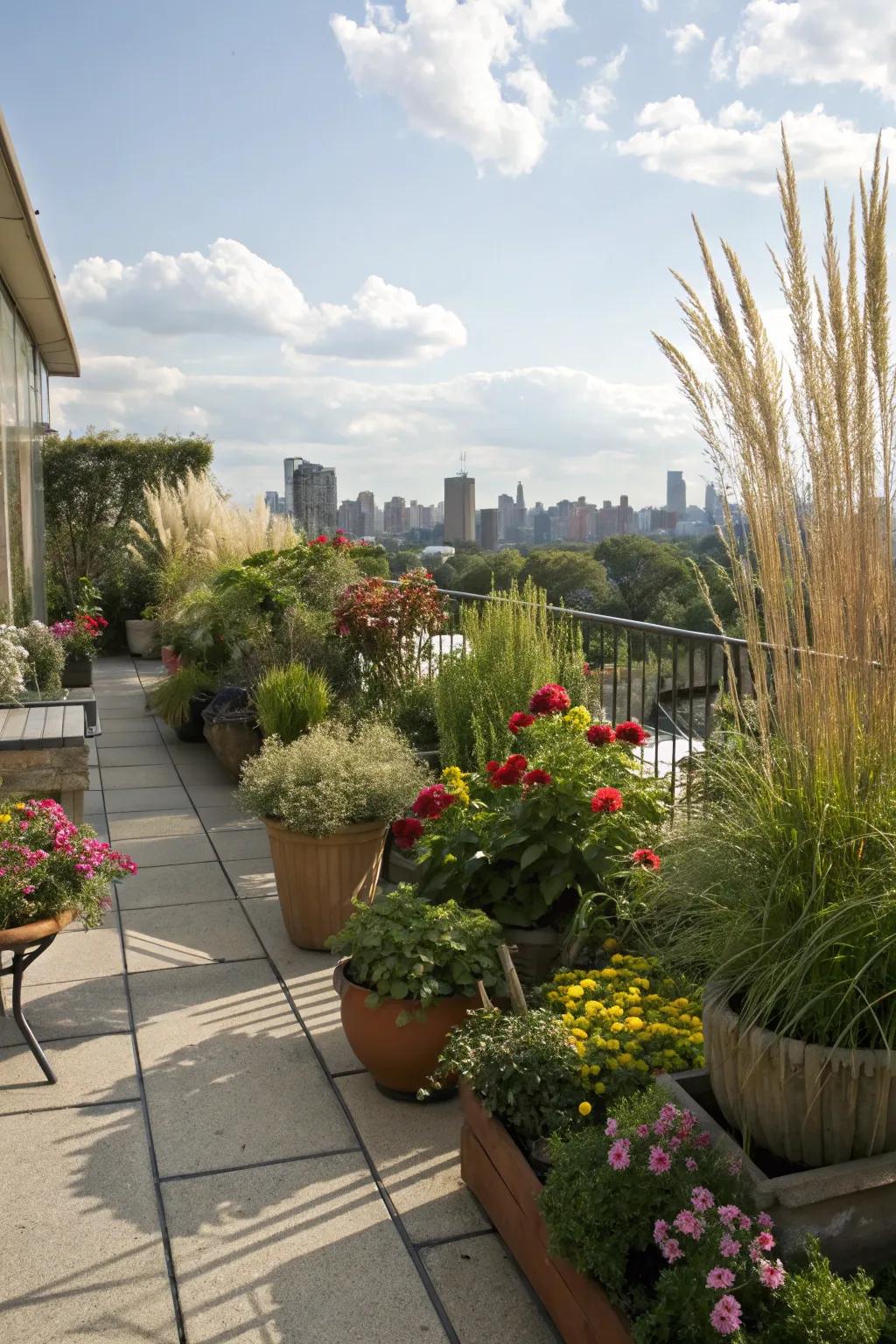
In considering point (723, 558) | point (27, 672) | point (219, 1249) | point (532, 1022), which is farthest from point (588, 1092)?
point (27, 672)

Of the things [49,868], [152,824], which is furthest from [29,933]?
[152,824]

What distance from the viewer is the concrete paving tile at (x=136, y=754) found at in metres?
6.41

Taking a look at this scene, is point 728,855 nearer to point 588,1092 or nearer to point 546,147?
point 588,1092

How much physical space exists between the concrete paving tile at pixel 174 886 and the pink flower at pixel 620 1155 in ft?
8.63

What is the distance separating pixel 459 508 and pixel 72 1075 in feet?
33.2

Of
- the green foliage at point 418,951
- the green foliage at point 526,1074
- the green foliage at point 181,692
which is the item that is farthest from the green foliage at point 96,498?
the green foliage at point 526,1074

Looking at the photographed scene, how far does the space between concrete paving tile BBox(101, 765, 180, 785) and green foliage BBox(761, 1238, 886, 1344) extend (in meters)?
4.74

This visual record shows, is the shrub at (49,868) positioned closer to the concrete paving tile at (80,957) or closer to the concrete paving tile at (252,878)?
the concrete paving tile at (80,957)

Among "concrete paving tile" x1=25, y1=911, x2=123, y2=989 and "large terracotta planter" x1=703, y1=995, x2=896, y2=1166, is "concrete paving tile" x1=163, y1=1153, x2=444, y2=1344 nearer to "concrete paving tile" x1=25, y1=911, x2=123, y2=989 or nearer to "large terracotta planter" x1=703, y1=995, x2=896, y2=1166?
"large terracotta planter" x1=703, y1=995, x2=896, y2=1166

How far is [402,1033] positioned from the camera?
2381mm

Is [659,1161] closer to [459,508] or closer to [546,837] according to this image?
[546,837]

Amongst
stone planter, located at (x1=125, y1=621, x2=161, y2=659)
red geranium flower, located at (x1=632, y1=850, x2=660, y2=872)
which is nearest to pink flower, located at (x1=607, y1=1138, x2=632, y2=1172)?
red geranium flower, located at (x1=632, y1=850, x2=660, y2=872)

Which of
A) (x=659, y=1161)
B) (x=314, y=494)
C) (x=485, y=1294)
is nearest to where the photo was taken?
(x=659, y=1161)

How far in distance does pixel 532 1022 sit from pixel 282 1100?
774 millimetres
